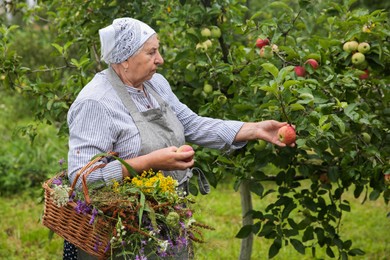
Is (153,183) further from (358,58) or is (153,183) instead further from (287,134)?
(358,58)

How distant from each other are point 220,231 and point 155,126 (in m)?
2.85

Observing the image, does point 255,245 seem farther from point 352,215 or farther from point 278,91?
point 278,91


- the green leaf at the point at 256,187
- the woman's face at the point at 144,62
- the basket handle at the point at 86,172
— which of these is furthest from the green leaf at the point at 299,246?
the basket handle at the point at 86,172

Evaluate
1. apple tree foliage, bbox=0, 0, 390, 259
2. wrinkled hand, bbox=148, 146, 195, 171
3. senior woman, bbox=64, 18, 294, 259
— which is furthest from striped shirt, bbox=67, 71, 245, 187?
apple tree foliage, bbox=0, 0, 390, 259

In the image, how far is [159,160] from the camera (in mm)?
2098

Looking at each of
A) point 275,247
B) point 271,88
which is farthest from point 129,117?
point 275,247

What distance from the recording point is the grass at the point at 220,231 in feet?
14.6

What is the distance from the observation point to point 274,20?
3.07m

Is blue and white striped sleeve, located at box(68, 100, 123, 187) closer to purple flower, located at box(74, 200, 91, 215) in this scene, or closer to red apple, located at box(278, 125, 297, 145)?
purple flower, located at box(74, 200, 91, 215)

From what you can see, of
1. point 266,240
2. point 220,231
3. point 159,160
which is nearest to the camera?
point 159,160

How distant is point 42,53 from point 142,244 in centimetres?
612

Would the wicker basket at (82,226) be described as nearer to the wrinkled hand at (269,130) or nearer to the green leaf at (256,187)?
the wrinkled hand at (269,130)

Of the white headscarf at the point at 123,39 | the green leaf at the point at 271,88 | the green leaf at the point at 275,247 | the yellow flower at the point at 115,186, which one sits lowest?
the green leaf at the point at 275,247

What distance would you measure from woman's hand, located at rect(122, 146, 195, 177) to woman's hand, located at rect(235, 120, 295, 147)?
1.57 ft
